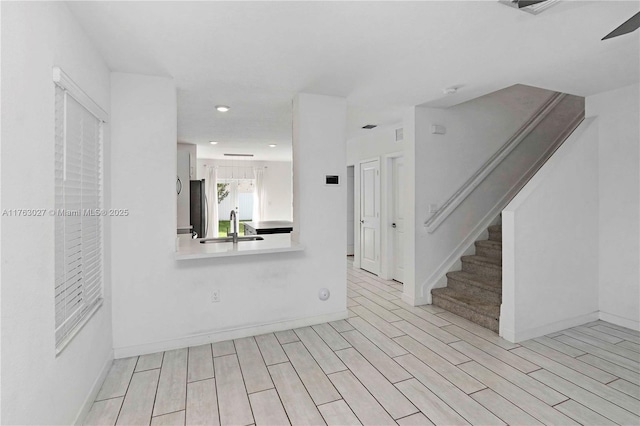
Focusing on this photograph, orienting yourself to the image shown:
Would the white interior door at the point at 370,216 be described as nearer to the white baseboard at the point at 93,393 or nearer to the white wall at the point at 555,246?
the white wall at the point at 555,246

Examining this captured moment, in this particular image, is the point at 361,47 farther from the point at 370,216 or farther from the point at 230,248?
the point at 370,216

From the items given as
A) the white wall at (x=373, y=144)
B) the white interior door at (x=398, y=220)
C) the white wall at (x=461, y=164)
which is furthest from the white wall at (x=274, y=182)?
the white wall at (x=461, y=164)

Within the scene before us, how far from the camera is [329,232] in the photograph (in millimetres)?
3668

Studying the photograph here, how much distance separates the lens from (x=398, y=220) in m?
5.32

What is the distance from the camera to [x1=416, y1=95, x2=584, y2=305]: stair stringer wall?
169 inches

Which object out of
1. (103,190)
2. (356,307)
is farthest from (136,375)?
(356,307)

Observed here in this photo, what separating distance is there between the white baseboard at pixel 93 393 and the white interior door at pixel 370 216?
4.03 metres

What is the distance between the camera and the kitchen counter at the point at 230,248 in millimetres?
2994

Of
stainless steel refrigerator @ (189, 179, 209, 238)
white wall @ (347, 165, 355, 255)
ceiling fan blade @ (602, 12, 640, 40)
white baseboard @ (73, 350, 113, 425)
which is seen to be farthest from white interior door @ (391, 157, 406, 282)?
white baseboard @ (73, 350, 113, 425)

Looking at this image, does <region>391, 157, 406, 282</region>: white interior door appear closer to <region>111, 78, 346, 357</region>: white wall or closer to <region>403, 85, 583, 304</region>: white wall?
<region>403, 85, 583, 304</region>: white wall

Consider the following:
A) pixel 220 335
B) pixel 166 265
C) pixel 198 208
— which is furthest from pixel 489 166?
pixel 198 208

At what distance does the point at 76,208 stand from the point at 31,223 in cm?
64

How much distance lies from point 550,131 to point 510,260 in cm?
285

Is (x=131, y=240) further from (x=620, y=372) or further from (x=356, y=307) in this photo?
(x=620, y=372)
